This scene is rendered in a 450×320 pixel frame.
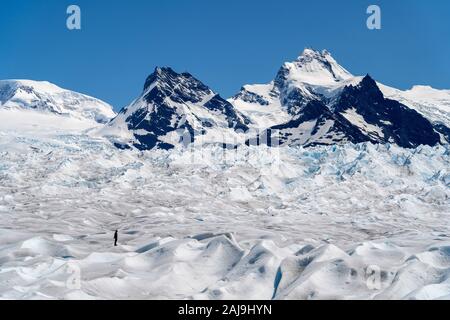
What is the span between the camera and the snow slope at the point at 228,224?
1059 inches

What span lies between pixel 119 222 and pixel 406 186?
48111 mm

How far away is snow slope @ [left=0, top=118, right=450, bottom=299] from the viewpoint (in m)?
26.9

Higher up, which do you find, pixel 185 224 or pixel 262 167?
pixel 262 167

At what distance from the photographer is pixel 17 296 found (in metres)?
25.2

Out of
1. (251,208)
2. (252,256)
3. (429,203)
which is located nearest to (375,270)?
(252,256)

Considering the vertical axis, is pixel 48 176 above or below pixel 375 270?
above

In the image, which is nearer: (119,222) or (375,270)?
(375,270)

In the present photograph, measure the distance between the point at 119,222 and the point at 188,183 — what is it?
26.3 m

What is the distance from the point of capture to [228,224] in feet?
187

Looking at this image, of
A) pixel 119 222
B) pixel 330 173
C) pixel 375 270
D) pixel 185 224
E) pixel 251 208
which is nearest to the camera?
→ pixel 375 270

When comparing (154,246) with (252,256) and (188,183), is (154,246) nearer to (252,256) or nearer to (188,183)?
(252,256)
